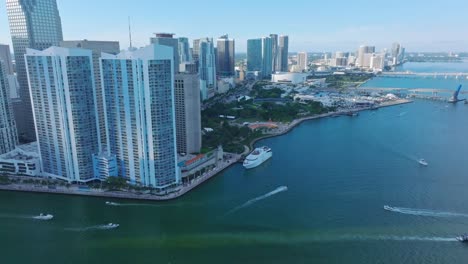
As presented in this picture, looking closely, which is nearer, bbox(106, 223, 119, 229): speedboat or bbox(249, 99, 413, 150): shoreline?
bbox(106, 223, 119, 229): speedboat

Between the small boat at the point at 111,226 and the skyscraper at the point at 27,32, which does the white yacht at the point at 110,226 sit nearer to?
the small boat at the point at 111,226

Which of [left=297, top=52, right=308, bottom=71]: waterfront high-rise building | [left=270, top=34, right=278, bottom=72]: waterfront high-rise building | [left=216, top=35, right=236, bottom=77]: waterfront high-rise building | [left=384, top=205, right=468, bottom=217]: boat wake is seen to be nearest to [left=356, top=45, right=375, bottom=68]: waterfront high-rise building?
[left=297, top=52, right=308, bottom=71]: waterfront high-rise building

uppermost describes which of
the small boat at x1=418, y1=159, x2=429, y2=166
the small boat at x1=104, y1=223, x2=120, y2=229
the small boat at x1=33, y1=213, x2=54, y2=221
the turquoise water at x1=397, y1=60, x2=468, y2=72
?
the turquoise water at x1=397, y1=60, x2=468, y2=72

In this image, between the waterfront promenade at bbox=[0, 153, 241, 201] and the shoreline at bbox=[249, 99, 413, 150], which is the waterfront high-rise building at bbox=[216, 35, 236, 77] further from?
the waterfront promenade at bbox=[0, 153, 241, 201]

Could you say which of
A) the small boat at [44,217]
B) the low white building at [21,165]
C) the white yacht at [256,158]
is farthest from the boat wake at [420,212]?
the low white building at [21,165]

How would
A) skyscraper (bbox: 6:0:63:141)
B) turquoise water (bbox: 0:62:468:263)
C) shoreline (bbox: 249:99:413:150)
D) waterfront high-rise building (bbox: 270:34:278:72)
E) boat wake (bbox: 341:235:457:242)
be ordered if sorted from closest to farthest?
turquoise water (bbox: 0:62:468:263) < boat wake (bbox: 341:235:457:242) < skyscraper (bbox: 6:0:63:141) < shoreline (bbox: 249:99:413:150) < waterfront high-rise building (bbox: 270:34:278:72)

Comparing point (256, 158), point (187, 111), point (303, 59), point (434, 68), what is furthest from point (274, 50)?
point (256, 158)

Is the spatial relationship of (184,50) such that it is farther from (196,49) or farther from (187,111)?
(187,111)
